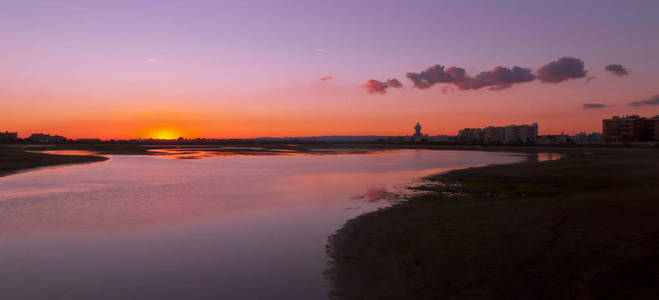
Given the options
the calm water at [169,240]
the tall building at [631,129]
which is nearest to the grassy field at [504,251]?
the calm water at [169,240]

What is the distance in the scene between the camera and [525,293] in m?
6.73

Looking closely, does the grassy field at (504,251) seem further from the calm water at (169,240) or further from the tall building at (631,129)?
the tall building at (631,129)

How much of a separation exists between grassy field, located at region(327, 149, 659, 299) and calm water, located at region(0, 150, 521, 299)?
123cm

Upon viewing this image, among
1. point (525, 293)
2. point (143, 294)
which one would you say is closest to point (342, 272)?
point (525, 293)

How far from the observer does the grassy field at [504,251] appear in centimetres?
694

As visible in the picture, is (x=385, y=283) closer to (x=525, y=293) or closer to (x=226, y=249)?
(x=525, y=293)

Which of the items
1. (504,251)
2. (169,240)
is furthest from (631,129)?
(169,240)

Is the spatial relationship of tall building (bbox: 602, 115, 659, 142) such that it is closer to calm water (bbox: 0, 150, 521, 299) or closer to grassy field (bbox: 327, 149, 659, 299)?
grassy field (bbox: 327, 149, 659, 299)

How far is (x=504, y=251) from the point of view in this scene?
8.89 meters

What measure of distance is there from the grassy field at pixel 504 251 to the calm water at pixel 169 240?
123 centimetres

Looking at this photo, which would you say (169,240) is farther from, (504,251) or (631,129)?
(631,129)

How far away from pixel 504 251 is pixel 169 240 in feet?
34.1

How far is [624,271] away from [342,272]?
5883mm

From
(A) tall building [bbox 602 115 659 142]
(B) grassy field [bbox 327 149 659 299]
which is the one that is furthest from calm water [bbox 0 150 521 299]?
(A) tall building [bbox 602 115 659 142]
